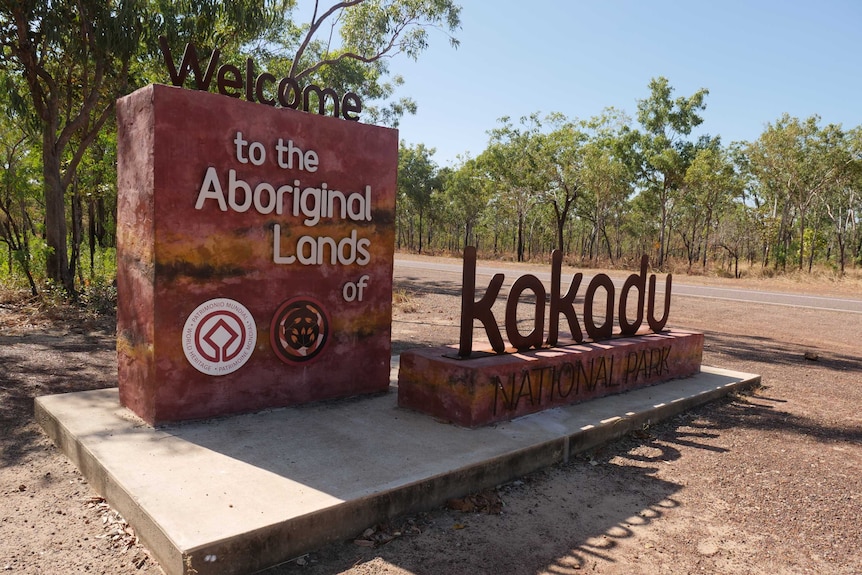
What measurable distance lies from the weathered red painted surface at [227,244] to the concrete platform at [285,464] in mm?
286

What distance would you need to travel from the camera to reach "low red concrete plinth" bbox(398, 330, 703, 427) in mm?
4777

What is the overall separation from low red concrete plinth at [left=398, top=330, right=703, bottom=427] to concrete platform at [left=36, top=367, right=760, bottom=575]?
135 mm

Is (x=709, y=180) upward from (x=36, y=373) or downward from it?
upward

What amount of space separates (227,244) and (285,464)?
1829 millimetres

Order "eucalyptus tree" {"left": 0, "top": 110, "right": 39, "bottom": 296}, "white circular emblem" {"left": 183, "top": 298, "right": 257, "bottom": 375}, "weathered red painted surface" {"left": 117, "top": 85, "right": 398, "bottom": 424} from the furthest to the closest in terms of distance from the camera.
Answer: "eucalyptus tree" {"left": 0, "top": 110, "right": 39, "bottom": 296}
"white circular emblem" {"left": 183, "top": 298, "right": 257, "bottom": 375}
"weathered red painted surface" {"left": 117, "top": 85, "right": 398, "bottom": 424}

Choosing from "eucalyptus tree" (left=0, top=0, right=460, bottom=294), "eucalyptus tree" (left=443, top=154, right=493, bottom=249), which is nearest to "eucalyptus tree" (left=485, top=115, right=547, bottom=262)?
"eucalyptus tree" (left=443, top=154, right=493, bottom=249)

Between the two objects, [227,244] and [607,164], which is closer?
[227,244]

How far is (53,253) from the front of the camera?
1117 centimetres

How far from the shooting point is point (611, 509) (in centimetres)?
390

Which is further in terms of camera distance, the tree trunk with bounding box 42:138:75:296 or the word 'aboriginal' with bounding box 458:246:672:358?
the tree trunk with bounding box 42:138:75:296

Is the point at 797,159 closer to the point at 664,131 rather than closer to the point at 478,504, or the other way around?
the point at 664,131

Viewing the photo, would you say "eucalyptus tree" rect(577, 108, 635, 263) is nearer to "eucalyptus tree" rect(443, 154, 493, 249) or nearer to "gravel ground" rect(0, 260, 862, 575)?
"eucalyptus tree" rect(443, 154, 493, 249)

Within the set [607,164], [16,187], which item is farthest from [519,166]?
[16,187]

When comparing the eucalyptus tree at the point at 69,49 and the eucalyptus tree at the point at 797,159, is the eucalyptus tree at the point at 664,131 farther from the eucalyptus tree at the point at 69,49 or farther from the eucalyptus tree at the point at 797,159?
the eucalyptus tree at the point at 69,49
